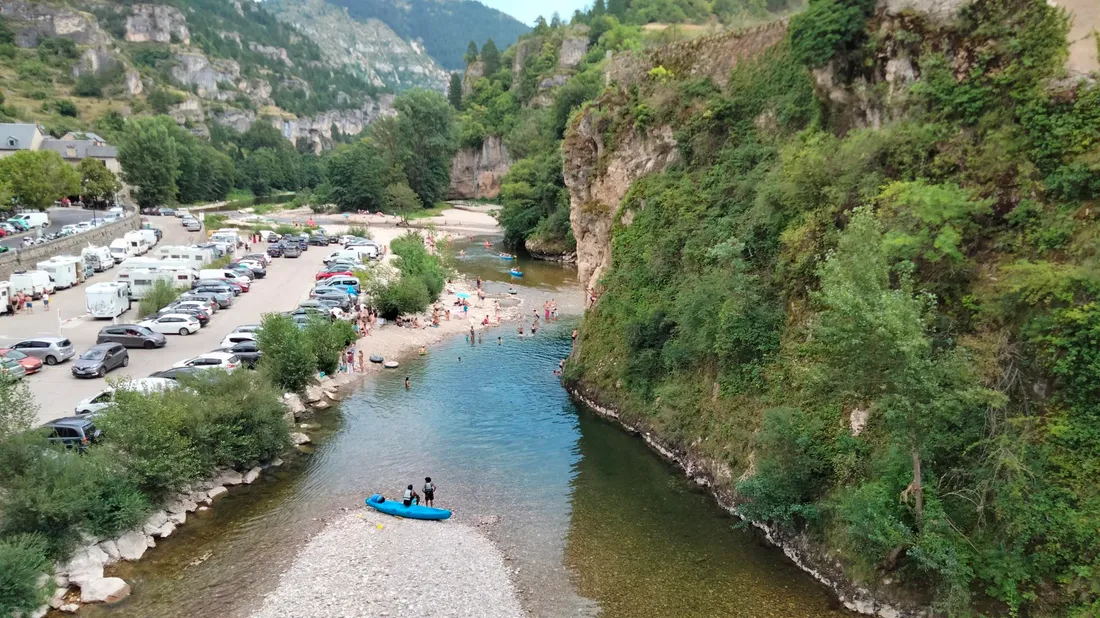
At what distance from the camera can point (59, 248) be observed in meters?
52.9

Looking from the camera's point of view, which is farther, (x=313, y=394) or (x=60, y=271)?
(x=60, y=271)

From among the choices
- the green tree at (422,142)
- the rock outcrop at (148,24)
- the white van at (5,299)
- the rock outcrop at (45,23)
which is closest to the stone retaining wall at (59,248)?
the white van at (5,299)

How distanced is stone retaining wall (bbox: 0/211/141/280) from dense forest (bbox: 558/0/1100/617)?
4413cm

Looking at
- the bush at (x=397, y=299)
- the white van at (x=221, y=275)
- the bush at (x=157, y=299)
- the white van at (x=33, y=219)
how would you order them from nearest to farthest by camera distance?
the bush at (x=157, y=299), the bush at (x=397, y=299), the white van at (x=221, y=275), the white van at (x=33, y=219)

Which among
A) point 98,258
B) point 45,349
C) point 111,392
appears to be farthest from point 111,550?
point 98,258

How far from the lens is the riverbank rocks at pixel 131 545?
18.8 meters

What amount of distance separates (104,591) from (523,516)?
11556 millimetres

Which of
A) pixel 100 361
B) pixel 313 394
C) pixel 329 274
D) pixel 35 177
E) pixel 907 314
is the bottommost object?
pixel 313 394

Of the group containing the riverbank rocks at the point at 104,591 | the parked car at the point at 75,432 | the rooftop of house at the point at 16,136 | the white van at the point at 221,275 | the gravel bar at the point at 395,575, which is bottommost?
the riverbank rocks at the point at 104,591

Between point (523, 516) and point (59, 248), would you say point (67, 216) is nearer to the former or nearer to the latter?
point (59, 248)

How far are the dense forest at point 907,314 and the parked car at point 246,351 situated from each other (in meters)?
18.2

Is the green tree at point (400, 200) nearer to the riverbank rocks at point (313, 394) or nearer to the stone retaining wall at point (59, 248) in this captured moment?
the stone retaining wall at point (59, 248)

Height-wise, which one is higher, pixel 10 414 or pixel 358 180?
pixel 358 180

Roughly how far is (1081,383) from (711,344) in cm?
1235
